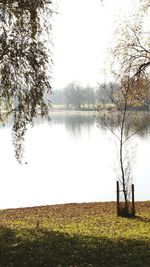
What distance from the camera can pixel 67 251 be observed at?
7.83 meters

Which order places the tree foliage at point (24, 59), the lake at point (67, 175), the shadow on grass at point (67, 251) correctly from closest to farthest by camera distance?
the shadow on grass at point (67, 251) < the tree foliage at point (24, 59) < the lake at point (67, 175)

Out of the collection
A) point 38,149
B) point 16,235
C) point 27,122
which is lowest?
point 38,149

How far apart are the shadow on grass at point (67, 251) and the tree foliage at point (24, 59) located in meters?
4.32

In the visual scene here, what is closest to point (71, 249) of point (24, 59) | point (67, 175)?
point (24, 59)

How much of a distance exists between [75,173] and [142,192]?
26.7 ft

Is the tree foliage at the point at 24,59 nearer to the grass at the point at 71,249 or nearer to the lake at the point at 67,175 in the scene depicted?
the grass at the point at 71,249

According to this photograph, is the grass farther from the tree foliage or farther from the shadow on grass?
the tree foliage

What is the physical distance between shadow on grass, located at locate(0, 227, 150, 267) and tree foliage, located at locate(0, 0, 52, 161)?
4319mm

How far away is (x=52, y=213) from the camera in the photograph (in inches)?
672

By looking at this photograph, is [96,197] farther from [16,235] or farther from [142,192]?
[16,235]

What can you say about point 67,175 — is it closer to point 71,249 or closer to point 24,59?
point 24,59

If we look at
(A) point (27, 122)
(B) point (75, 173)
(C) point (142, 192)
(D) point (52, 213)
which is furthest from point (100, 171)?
(A) point (27, 122)

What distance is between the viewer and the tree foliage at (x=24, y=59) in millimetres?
11625

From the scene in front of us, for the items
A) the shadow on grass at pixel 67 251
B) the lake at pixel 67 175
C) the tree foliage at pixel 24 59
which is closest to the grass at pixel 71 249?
the shadow on grass at pixel 67 251
